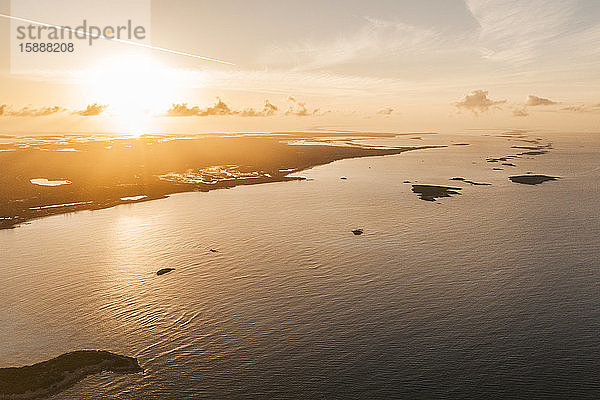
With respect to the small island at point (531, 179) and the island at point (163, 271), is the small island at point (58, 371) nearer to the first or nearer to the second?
the island at point (163, 271)

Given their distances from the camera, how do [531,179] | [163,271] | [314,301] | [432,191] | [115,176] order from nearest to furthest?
1. [314,301]
2. [163,271]
3. [432,191]
4. [115,176]
5. [531,179]

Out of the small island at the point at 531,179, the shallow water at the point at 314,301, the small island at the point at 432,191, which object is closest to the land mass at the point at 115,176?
the shallow water at the point at 314,301

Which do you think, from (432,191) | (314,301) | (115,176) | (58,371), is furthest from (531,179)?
(58,371)

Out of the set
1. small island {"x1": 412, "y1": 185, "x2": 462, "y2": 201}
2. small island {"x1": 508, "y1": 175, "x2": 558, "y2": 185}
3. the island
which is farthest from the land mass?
small island {"x1": 508, "y1": 175, "x2": 558, "y2": 185}

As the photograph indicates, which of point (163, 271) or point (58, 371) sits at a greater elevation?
point (163, 271)

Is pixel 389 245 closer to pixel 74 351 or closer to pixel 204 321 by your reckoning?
pixel 204 321

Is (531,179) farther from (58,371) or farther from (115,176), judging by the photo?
(58,371)

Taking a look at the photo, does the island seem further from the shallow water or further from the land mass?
the land mass
